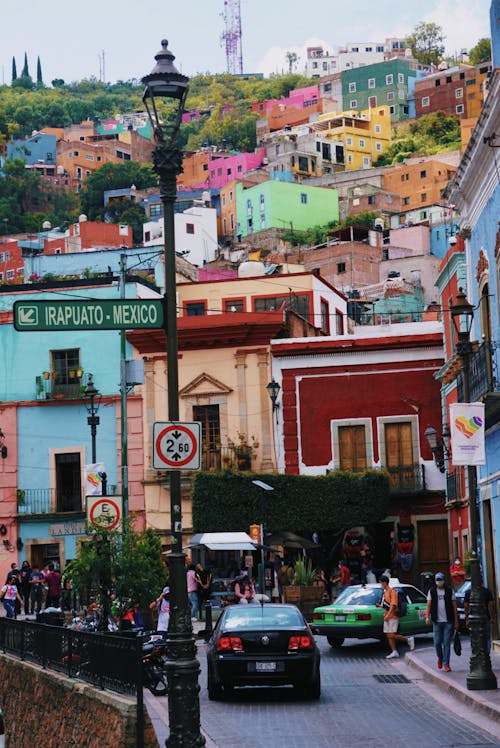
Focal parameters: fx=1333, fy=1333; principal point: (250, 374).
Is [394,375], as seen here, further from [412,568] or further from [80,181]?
[80,181]

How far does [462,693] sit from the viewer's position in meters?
17.7

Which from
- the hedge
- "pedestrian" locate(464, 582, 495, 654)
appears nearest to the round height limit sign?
"pedestrian" locate(464, 582, 495, 654)

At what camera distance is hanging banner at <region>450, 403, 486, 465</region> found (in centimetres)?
1894

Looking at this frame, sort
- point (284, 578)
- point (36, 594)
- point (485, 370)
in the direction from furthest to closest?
point (36, 594)
point (284, 578)
point (485, 370)

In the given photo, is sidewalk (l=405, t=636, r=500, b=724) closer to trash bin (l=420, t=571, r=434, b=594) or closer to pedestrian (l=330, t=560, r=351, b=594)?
trash bin (l=420, t=571, r=434, b=594)

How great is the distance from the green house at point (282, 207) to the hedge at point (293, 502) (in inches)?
2740

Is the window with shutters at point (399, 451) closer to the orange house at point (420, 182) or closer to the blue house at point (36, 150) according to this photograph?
the orange house at point (420, 182)

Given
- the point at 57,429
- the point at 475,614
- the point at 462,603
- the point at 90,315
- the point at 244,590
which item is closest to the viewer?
the point at 90,315

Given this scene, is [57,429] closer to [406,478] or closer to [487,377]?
[406,478]

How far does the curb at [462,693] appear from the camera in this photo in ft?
52.6

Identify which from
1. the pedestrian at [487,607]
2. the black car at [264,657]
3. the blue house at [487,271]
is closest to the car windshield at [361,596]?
the pedestrian at [487,607]

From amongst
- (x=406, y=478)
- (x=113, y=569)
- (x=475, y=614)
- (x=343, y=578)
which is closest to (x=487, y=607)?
(x=475, y=614)

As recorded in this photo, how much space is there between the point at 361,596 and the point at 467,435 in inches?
292

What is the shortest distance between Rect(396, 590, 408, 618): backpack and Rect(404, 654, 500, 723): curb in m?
2.68
